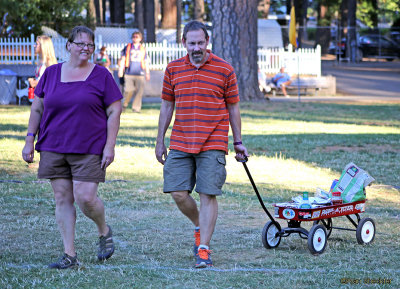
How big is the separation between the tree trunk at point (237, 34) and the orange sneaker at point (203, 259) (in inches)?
675

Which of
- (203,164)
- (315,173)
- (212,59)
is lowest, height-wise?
(315,173)

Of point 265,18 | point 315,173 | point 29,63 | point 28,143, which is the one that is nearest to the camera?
point 28,143

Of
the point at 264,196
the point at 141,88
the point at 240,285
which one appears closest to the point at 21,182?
Result: the point at 264,196

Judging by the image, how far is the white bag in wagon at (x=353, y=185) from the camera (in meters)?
7.01

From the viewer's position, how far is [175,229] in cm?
773

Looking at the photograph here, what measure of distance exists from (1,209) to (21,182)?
1899mm

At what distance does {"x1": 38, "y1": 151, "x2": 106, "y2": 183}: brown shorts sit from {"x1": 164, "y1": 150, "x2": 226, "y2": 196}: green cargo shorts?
577 mm

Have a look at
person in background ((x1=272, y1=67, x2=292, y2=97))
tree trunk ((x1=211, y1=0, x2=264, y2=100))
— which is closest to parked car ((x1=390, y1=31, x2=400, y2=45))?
person in background ((x1=272, y1=67, x2=292, y2=97))

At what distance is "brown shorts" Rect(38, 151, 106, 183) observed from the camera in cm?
593

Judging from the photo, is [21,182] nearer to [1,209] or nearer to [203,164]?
[1,209]

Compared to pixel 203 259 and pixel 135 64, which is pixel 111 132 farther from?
pixel 135 64

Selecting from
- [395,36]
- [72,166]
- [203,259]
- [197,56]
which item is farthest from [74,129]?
[395,36]

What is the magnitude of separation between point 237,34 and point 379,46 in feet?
102

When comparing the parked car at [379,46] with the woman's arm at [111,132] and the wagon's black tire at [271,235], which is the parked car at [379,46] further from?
the woman's arm at [111,132]
